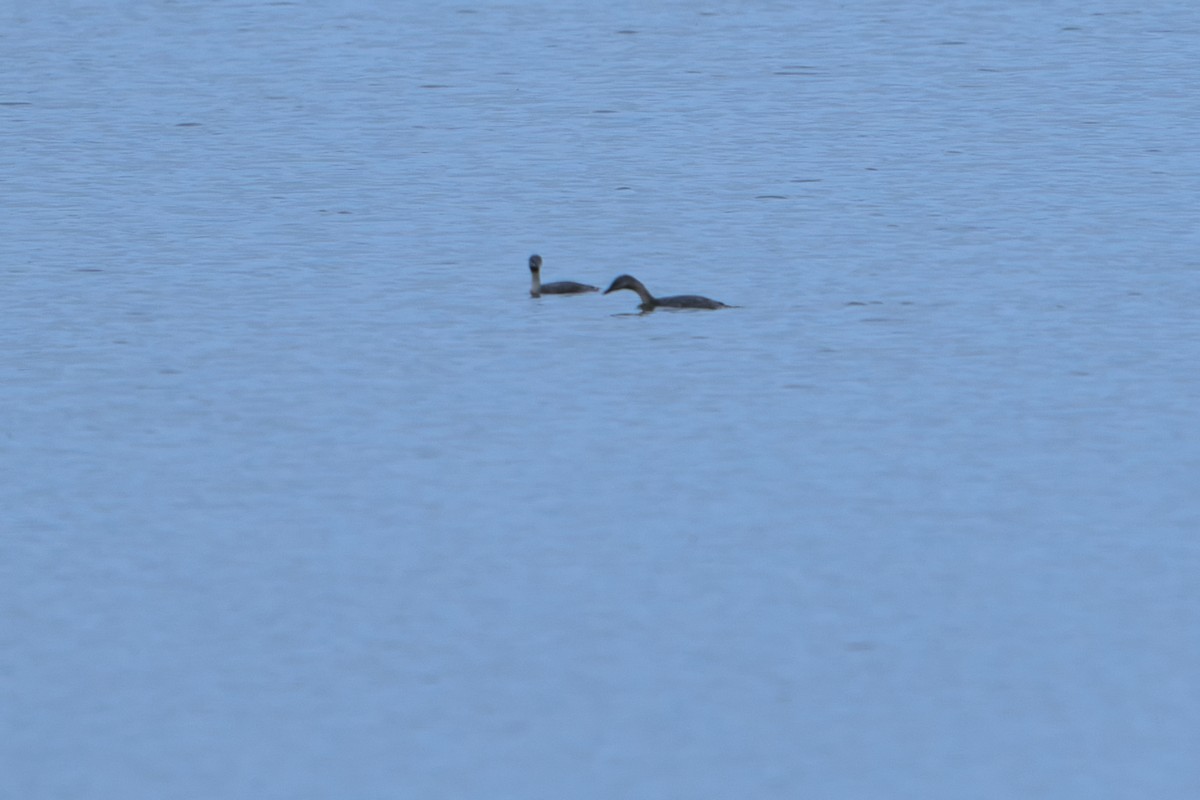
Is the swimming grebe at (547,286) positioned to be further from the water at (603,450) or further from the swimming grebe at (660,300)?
the swimming grebe at (660,300)

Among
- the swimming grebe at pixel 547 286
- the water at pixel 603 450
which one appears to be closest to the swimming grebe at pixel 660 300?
the water at pixel 603 450

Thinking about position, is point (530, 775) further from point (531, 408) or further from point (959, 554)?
point (531, 408)

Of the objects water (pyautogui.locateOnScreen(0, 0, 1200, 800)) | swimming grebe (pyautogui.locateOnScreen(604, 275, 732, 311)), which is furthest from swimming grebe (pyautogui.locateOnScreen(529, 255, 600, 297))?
swimming grebe (pyautogui.locateOnScreen(604, 275, 732, 311))

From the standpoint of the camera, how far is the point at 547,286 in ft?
71.9

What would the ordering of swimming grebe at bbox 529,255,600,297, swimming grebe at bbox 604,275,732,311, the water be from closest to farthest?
the water, swimming grebe at bbox 604,275,732,311, swimming grebe at bbox 529,255,600,297

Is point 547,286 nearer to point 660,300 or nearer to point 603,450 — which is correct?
point 660,300

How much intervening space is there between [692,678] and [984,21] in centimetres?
3195

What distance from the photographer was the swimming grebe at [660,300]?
21188mm

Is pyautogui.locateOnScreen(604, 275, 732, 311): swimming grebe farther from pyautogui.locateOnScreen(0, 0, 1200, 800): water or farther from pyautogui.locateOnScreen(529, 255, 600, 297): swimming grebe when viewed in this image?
pyautogui.locateOnScreen(529, 255, 600, 297): swimming grebe

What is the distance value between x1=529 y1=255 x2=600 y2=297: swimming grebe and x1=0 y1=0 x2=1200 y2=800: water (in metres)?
0.23

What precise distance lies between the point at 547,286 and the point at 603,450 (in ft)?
17.7

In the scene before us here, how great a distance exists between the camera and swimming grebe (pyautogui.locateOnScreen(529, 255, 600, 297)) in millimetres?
21828

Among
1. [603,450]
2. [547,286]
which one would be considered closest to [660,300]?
[547,286]

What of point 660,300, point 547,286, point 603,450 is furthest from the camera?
point 547,286
